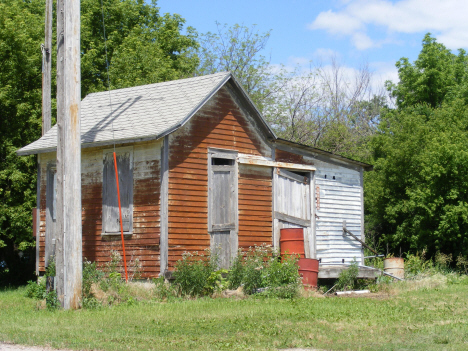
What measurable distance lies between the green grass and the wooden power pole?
0.71 meters

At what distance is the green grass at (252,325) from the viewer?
8055mm

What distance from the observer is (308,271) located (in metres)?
14.8

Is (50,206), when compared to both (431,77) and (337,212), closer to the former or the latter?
(337,212)

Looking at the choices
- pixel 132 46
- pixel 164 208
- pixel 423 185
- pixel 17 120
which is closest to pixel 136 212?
pixel 164 208

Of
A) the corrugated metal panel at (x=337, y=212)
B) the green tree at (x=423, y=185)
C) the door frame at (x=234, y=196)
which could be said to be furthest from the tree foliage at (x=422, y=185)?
the door frame at (x=234, y=196)

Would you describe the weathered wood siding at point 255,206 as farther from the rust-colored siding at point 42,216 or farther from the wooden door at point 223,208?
the rust-colored siding at point 42,216

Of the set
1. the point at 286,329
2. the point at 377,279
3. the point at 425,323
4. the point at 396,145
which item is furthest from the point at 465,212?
the point at 286,329

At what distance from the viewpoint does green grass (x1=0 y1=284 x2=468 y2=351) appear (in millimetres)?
8055

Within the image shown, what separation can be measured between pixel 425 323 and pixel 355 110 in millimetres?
29224

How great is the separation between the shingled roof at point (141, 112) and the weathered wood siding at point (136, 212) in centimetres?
50

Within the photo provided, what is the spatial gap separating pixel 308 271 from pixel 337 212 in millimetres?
4578

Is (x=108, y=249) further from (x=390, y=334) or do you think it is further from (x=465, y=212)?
(x=465, y=212)

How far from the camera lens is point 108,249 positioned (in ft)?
48.9

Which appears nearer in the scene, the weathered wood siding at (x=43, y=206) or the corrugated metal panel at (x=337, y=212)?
the weathered wood siding at (x=43, y=206)
